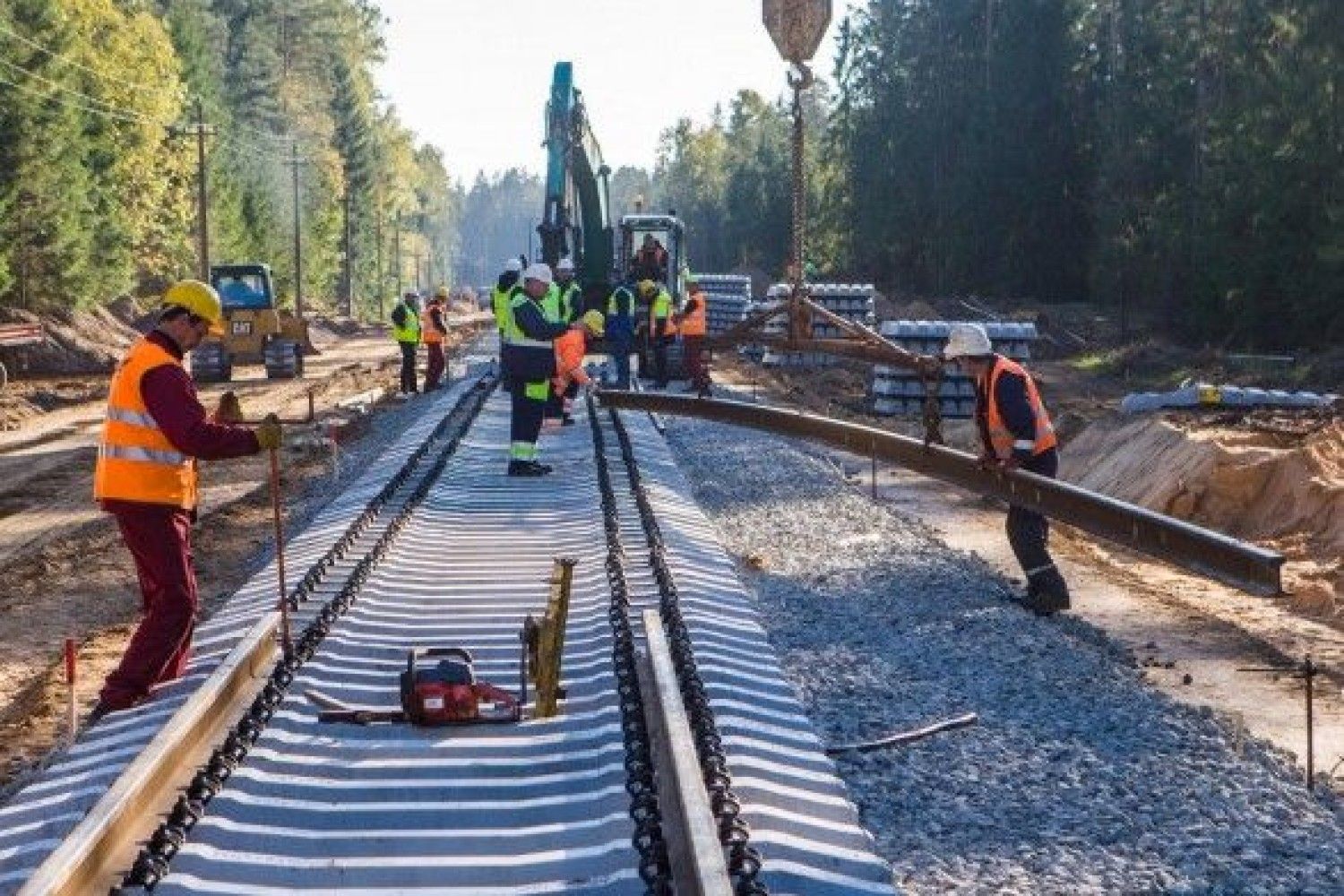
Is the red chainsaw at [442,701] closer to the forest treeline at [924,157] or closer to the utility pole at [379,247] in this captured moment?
the forest treeline at [924,157]

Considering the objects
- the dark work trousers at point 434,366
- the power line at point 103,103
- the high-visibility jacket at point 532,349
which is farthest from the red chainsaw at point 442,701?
the power line at point 103,103

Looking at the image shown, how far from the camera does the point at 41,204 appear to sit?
144 ft

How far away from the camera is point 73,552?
15055mm

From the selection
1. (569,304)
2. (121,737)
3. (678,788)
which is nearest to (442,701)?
(121,737)

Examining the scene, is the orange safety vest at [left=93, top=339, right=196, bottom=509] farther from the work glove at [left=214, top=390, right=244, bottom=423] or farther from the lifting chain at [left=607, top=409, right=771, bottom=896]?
the lifting chain at [left=607, top=409, right=771, bottom=896]

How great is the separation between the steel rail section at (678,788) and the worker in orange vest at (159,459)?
1946 millimetres

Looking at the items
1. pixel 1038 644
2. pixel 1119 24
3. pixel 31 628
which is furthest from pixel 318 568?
pixel 1119 24

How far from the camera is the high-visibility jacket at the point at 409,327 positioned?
91.4ft

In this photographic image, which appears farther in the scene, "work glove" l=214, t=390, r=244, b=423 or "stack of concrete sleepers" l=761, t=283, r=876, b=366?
"stack of concrete sleepers" l=761, t=283, r=876, b=366

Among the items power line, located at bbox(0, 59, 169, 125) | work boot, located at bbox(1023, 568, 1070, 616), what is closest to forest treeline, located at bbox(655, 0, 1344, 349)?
work boot, located at bbox(1023, 568, 1070, 616)

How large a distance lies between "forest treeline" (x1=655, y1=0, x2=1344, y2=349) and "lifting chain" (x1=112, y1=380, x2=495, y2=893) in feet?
83.2

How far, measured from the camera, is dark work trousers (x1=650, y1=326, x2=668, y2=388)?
26312 millimetres

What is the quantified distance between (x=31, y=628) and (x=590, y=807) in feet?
22.8

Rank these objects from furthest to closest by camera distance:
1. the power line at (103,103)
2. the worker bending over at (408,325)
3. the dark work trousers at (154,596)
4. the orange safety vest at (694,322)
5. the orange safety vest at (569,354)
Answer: the power line at (103,103), the worker bending over at (408,325), the orange safety vest at (694,322), the orange safety vest at (569,354), the dark work trousers at (154,596)
